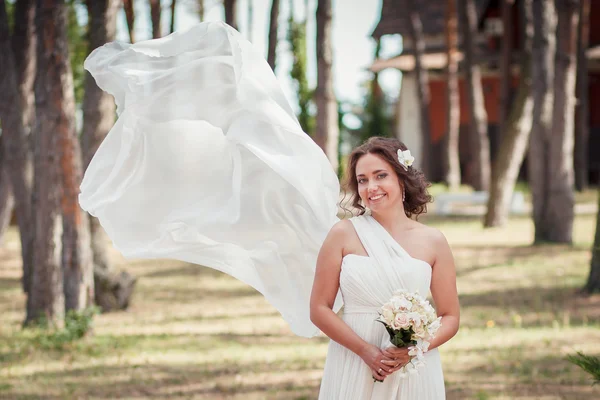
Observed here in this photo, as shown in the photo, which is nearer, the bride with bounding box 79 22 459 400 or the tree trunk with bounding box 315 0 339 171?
the bride with bounding box 79 22 459 400

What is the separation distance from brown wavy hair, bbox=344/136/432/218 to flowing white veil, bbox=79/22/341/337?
565mm

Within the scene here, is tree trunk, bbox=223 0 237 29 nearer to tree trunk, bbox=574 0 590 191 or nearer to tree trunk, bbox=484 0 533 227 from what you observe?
tree trunk, bbox=484 0 533 227

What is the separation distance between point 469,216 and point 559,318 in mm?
11951

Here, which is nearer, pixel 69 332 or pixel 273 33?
pixel 69 332

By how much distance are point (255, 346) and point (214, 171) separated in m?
4.23

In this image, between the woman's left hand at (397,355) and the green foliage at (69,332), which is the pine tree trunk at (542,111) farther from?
the woman's left hand at (397,355)

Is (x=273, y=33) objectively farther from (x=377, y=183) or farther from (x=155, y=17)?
(x=377, y=183)

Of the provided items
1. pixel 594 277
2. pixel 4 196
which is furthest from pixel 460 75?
pixel 594 277

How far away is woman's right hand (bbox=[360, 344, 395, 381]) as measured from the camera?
3.63 m

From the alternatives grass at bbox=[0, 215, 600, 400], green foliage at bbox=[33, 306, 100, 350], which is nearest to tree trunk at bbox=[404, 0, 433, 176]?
grass at bbox=[0, 215, 600, 400]

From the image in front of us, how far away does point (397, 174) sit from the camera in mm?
3920

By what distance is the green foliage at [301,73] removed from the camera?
1457 inches

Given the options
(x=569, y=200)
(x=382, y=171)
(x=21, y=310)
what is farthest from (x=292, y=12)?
(x=382, y=171)

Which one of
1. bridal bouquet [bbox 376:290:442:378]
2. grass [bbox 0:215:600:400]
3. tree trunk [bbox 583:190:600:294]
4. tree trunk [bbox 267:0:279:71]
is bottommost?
grass [bbox 0:215:600:400]
